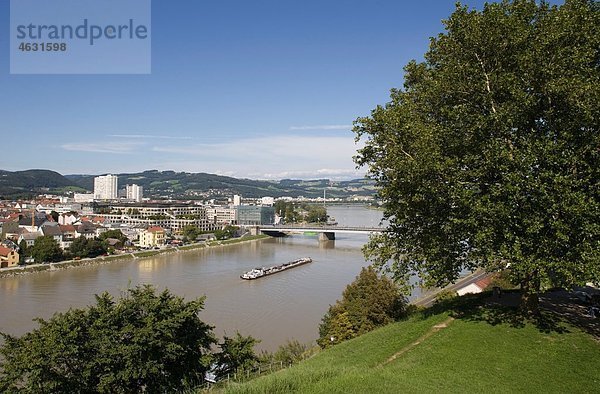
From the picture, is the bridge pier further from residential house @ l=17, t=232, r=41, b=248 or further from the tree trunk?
the tree trunk

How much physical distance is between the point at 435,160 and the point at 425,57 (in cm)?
296

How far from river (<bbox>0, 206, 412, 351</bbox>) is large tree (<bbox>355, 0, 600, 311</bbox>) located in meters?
7.99

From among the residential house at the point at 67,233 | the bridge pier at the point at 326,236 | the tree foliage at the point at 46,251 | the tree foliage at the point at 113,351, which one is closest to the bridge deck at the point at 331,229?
the bridge pier at the point at 326,236

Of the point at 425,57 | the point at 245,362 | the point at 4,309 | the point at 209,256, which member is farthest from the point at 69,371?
the point at 209,256

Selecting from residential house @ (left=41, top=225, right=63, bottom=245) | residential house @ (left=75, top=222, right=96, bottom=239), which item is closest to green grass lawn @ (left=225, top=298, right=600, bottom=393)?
residential house @ (left=41, top=225, right=63, bottom=245)

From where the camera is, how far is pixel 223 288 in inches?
1076

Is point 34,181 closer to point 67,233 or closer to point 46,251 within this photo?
point 67,233

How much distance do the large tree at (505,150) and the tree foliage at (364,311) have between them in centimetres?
474

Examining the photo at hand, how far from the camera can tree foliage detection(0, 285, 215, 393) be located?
849 centimetres

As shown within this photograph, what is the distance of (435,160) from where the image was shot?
8.29 meters

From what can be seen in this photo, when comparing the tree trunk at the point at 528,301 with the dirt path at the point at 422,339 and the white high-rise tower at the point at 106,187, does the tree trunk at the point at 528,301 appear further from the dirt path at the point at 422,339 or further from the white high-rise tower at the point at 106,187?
the white high-rise tower at the point at 106,187

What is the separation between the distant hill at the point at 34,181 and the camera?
158 meters

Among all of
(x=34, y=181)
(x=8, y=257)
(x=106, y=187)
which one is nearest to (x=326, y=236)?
(x=8, y=257)

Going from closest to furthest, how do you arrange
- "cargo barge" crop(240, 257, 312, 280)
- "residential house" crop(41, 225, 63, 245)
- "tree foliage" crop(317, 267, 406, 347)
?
"tree foliage" crop(317, 267, 406, 347) < "cargo barge" crop(240, 257, 312, 280) < "residential house" crop(41, 225, 63, 245)
